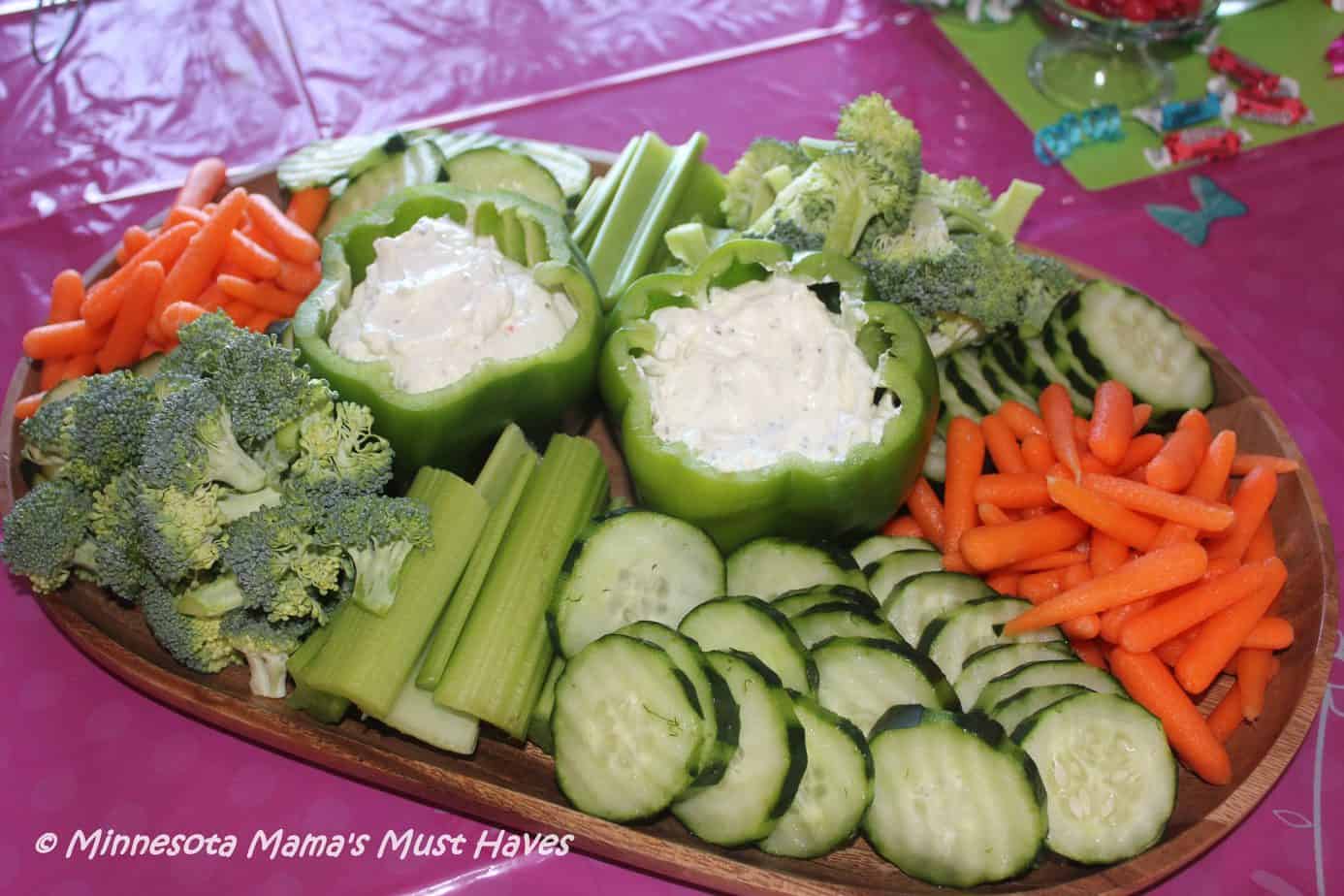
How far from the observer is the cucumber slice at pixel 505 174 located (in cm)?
306

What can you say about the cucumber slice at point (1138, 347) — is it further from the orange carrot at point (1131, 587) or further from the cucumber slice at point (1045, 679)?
the cucumber slice at point (1045, 679)

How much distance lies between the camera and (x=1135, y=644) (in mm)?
2250

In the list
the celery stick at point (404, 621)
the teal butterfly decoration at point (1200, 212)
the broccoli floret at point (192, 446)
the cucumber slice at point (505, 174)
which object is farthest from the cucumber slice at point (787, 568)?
the teal butterfly decoration at point (1200, 212)

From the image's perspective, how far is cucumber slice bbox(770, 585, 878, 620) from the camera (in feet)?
7.30

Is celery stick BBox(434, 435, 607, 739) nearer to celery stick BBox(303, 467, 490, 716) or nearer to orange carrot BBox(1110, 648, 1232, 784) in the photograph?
celery stick BBox(303, 467, 490, 716)

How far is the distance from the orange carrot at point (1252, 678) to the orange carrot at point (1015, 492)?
1.72ft

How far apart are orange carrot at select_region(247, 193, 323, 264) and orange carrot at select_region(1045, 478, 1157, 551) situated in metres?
2.00

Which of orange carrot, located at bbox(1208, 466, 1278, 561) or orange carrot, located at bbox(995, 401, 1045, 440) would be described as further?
orange carrot, located at bbox(995, 401, 1045, 440)

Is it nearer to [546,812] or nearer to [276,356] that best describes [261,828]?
[546,812]

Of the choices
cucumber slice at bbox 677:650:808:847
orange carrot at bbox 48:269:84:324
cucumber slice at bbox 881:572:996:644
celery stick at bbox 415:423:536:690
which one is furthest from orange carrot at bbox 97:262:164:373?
cucumber slice at bbox 881:572:996:644

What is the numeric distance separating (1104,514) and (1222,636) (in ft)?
1.11

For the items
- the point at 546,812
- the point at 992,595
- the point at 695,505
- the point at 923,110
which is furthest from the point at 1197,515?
the point at 923,110

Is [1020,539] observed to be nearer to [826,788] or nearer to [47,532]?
[826,788]

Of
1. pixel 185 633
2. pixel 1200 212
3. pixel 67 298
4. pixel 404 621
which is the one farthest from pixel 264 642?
pixel 1200 212
